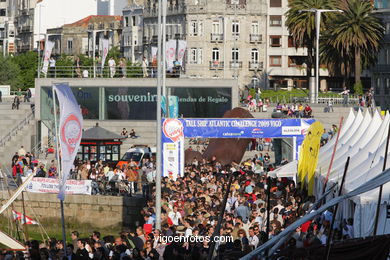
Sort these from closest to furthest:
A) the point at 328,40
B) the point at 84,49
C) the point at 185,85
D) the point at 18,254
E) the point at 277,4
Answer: the point at 18,254
the point at 185,85
the point at 328,40
the point at 277,4
the point at 84,49

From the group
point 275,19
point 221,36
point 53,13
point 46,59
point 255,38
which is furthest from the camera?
point 53,13

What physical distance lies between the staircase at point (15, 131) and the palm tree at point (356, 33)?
76.9 feet

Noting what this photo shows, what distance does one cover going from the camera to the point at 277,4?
10681 cm

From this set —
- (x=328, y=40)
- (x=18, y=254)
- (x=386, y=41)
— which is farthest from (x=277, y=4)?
(x=18, y=254)

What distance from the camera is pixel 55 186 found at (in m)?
43.4

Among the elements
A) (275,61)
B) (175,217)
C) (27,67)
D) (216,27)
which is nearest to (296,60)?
→ (275,61)

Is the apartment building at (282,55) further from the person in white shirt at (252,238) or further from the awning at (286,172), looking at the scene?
the person in white shirt at (252,238)

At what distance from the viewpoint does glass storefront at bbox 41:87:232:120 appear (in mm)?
63188

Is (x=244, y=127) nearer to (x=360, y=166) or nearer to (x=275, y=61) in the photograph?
(x=360, y=166)

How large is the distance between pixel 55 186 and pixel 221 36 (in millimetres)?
63182

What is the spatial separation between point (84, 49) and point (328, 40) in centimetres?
5538

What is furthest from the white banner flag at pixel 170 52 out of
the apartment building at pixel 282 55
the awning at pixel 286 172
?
the apartment building at pixel 282 55

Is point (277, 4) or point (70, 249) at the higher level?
point (277, 4)

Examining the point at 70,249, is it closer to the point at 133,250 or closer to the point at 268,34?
the point at 133,250
